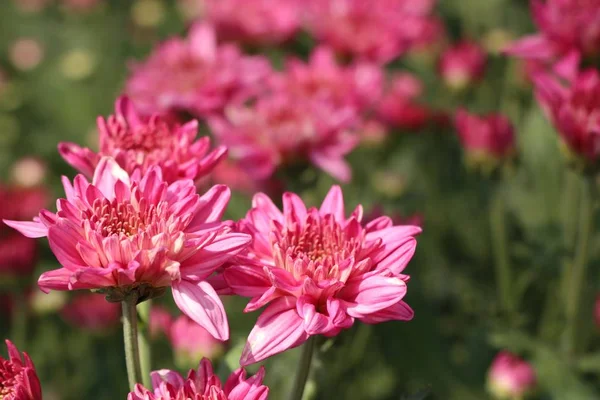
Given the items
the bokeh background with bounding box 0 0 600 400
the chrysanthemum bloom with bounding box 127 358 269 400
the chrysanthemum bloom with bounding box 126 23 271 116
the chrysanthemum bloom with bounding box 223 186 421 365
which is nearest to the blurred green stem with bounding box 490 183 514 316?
the bokeh background with bounding box 0 0 600 400

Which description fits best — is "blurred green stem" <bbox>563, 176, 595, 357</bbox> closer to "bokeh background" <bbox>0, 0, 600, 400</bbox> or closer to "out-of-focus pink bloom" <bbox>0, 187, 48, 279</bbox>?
"bokeh background" <bbox>0, 0, 600, 400</bbox>

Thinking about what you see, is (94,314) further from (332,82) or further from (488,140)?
(488,140)

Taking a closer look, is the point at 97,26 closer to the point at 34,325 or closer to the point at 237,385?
the point at 34,325

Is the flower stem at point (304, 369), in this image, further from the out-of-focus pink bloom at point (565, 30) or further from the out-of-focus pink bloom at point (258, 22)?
the out-of-focus pink bloom at point (258, 22)

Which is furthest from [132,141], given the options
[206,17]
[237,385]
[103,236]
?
[206,17]

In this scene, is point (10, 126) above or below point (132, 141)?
below

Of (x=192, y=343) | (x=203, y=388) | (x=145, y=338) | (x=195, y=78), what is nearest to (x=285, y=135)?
(x=195, y=78)
